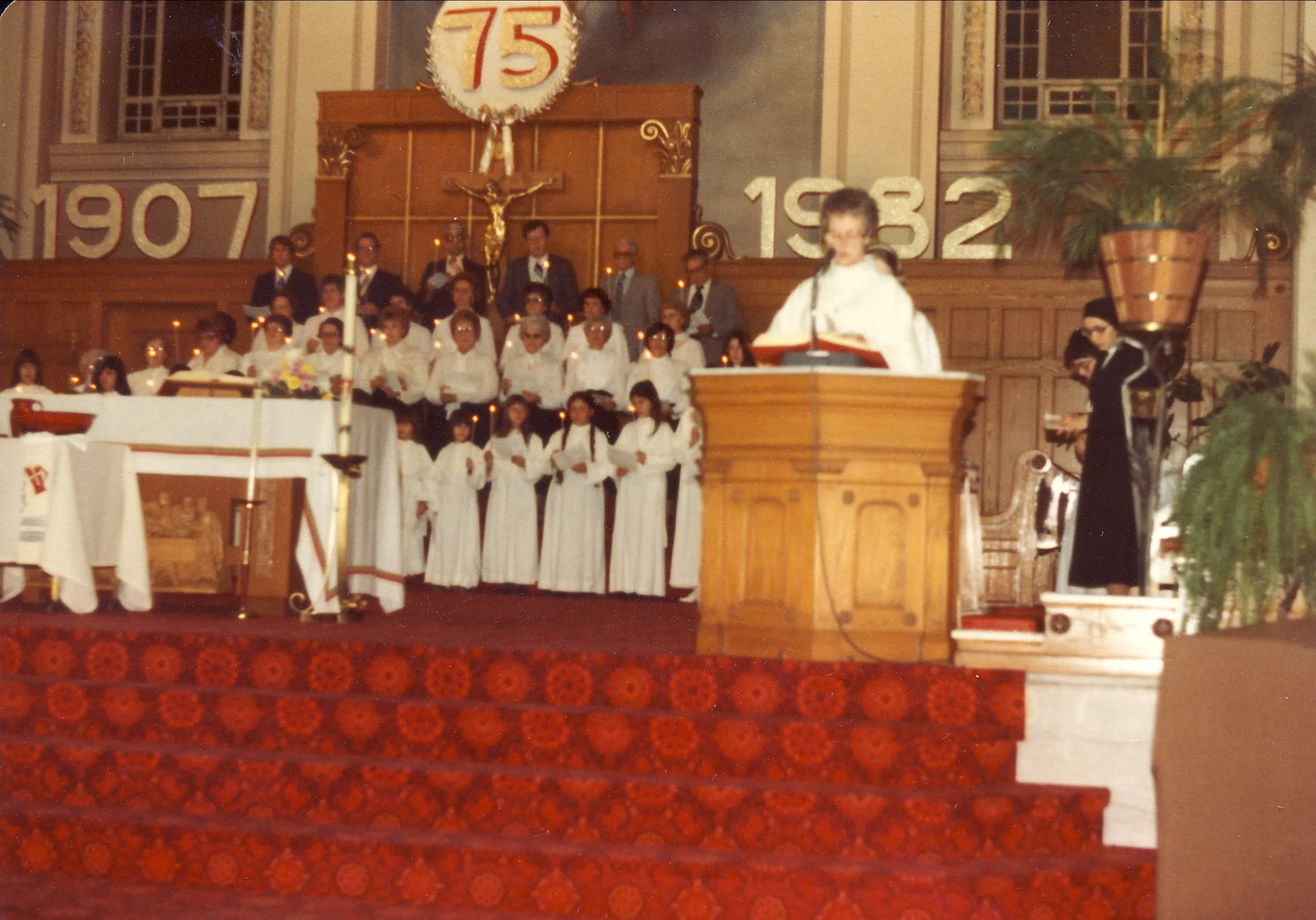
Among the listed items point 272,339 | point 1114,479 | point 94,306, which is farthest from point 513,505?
point 94,306

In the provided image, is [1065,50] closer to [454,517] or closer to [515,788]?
[454,517]

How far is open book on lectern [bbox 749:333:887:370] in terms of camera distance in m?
5.56

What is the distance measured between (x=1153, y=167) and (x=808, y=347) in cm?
180

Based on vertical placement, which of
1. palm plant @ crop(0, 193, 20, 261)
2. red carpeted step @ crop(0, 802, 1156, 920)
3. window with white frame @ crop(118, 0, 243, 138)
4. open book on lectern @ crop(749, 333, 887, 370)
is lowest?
red carpeted step @ crop(0, 802, 1156, 920)

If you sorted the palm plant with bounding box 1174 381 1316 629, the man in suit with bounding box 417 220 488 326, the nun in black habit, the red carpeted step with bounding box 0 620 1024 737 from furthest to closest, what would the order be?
the man in suit with bounding box 417 220 488 326
the nun in black habit
the red carpeted step with bounding box 0 620 1024 737
the palm plant with bounding box 1174 381 1316 629

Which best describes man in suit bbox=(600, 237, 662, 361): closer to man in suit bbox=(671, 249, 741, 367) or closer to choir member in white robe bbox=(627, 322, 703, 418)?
man in suit bbox=(671, 249, 741, 367)

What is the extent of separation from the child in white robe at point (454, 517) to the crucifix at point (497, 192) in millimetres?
2380

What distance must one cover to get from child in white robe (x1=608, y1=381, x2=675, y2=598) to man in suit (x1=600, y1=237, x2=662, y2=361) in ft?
4.69

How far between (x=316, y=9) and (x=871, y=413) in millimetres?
9586

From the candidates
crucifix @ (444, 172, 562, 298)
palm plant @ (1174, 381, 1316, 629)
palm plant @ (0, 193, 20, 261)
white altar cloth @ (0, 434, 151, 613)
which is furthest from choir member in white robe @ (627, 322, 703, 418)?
palm plant @ (0, 193, 20, 261)

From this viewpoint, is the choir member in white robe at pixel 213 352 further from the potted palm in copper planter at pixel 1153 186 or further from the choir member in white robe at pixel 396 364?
the potted palm in copper planter at pixel 1153 186

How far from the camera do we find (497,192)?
39.2 ft

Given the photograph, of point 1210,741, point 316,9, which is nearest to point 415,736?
point 1210,741

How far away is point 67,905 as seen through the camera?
455cm
